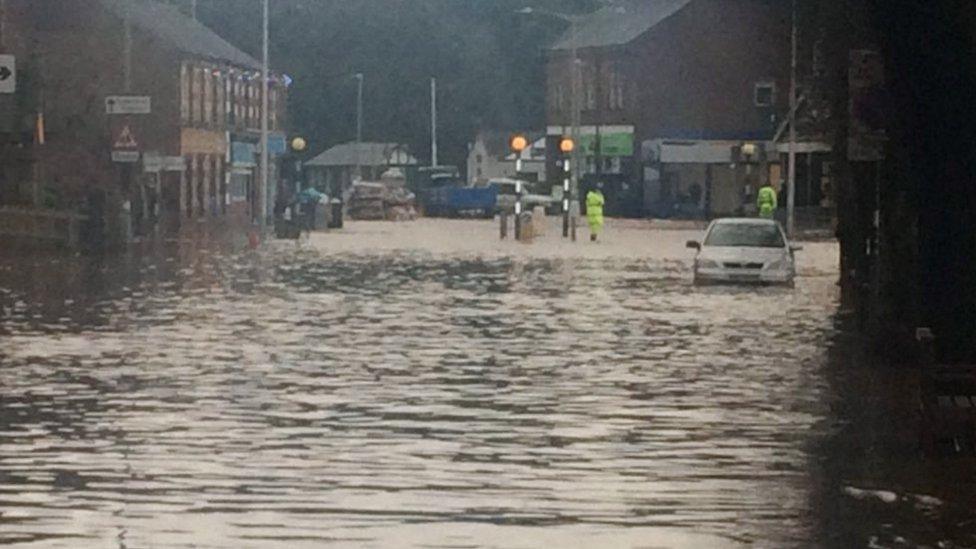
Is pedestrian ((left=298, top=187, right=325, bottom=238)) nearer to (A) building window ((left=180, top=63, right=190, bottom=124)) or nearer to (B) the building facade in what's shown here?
(A) building window ((left=180, top=63, right=190, bottom=124))

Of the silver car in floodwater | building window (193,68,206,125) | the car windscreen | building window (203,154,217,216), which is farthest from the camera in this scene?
building window (203,154,217,216)

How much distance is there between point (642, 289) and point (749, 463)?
86.3ft

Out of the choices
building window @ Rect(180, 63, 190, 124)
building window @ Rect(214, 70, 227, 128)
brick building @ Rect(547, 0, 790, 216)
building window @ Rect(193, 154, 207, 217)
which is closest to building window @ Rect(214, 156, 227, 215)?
building window @ Rect(214, 70, 227, 128)

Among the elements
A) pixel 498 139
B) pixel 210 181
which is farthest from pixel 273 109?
pixel 498 139

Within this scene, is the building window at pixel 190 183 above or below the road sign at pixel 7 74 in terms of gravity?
below

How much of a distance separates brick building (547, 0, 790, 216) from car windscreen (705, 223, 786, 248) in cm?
6533

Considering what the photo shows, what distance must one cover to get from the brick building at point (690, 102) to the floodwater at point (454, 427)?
2934 inches

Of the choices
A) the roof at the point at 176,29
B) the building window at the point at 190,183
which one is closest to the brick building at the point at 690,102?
the roof at the point at 176,29

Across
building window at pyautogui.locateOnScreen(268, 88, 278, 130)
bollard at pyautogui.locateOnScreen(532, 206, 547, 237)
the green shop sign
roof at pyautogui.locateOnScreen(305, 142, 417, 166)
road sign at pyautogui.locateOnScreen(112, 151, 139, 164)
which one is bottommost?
bollard at pyautogui.locateOnScreen(532, 206, 547, 237)

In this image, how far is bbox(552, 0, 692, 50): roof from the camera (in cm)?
11881

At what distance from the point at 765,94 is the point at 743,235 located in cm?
7068

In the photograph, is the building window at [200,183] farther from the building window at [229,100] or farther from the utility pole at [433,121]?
the utility pole at [433,121]

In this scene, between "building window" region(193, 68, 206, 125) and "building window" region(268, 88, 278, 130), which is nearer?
"building window" region(193, 68, 206, 125)

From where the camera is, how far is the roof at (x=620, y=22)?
390 feet
